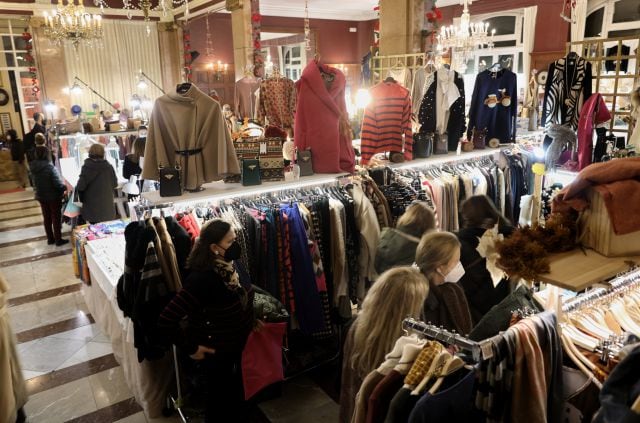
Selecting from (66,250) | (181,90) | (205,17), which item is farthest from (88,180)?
(205,17)

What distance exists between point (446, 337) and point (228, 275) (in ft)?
4.67

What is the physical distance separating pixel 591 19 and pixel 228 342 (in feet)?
41.1

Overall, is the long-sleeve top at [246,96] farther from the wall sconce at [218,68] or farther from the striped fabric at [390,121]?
the wall sconce at [218,68]

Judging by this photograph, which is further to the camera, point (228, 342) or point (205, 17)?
point (205, 17)

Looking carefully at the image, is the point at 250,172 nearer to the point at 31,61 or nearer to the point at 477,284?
the point at 477,284

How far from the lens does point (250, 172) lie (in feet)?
12.3

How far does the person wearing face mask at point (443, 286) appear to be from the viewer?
2438 mm

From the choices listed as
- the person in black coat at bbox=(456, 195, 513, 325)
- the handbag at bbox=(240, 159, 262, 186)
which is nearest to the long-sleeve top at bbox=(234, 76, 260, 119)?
the handbag at bbox=(240, 159, 262, 186)

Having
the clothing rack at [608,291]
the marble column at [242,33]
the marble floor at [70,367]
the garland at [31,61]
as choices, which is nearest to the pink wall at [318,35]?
the garland at [31,61]

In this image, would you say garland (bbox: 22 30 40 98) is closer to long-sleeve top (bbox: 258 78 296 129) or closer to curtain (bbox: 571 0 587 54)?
long-sleeve top (bbox: 258 78 296 129)

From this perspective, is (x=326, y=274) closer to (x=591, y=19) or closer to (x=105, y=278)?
(x=105, y=278)

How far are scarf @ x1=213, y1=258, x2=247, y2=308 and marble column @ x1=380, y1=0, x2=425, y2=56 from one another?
4.80 metres

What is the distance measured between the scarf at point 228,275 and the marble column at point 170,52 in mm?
12020

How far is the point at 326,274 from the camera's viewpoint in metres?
3.72
